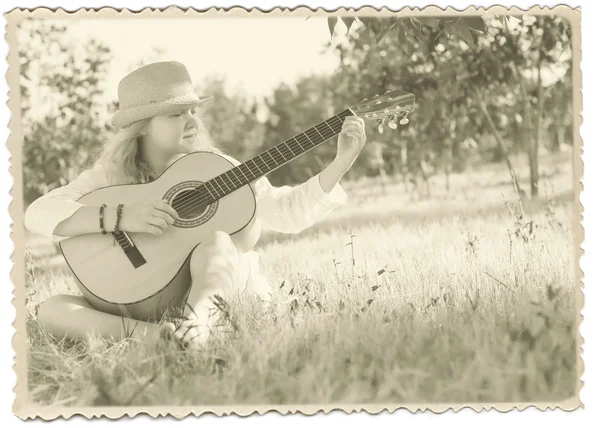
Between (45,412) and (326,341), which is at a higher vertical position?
(326,341)

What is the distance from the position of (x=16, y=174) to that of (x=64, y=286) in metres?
0.44

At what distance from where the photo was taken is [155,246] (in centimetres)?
233

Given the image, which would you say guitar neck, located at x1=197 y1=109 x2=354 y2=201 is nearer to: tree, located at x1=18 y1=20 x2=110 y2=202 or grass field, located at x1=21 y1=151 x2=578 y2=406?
grass field, located at x1=21 y1=151 x2=578 y2=406

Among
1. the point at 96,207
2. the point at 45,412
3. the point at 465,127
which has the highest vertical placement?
the point at 465,127

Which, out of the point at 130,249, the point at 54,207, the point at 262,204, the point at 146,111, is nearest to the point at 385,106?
the point at 262,204

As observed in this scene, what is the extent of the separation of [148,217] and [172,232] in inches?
3.5

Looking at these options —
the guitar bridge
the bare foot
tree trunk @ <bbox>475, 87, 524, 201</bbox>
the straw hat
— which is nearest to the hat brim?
the straw hat

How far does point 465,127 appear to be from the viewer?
3209 millimetres

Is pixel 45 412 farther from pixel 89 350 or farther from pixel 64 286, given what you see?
pixel 64 286

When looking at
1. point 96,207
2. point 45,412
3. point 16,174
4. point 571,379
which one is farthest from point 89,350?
point 571,379

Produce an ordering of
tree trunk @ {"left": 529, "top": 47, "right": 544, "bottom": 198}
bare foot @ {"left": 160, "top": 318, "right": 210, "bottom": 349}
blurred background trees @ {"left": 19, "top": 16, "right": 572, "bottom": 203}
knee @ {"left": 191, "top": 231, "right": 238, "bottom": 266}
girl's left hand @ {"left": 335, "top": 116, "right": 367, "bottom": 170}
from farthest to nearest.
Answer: tree trunk @ {"left": 529, "top": 47, "right": 544, "bottom": 198}, blurred background trees @ {"left": 19, "top": 16, "right": 572, "bottom": 203}, girl's left hand @ {"left": 335, "top": 116, "right": 367, "bottom": 170}, knee @ {"left": 191, "top": 231, "right": 238, "bottom": 266}, bare foot @ {"left": 160, "top": 318, "right": 210, "bottom": 349}

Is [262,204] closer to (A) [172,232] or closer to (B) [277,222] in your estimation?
(B) [277,222]

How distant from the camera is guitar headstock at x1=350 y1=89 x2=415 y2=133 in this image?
251 cm

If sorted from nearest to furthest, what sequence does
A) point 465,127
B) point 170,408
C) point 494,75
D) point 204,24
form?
1. point 170,408
2. point 204,24
3. point 494,75
4. point 465,127
